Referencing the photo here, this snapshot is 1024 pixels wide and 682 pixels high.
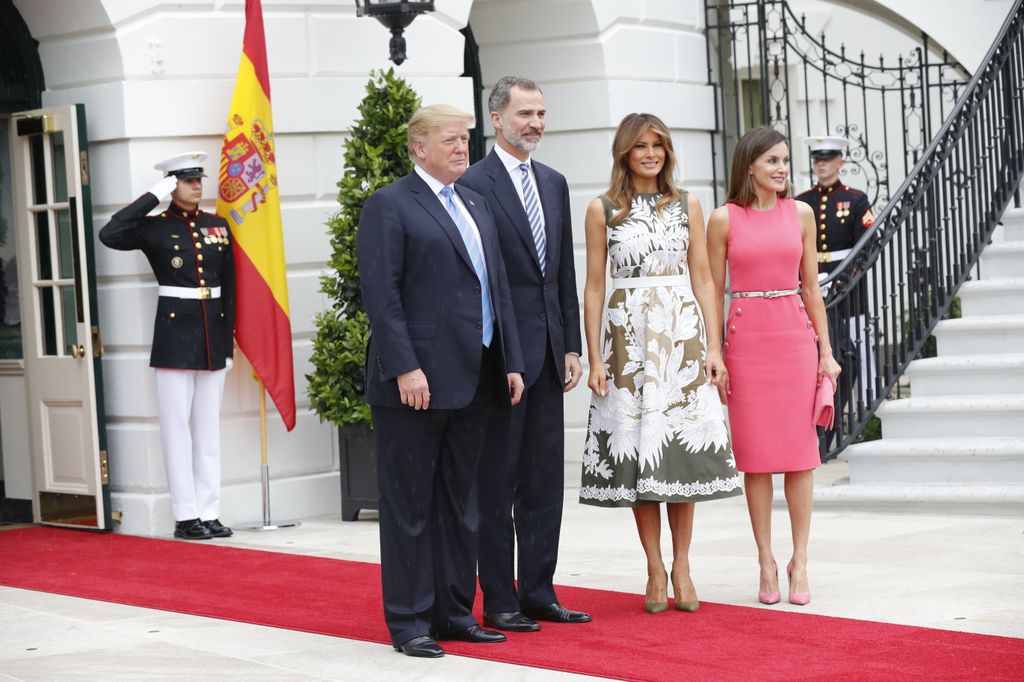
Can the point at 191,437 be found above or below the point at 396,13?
below

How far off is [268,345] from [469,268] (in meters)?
3.33

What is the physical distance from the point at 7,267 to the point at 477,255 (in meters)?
4.58

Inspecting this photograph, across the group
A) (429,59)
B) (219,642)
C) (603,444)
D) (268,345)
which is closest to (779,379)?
(603,444)

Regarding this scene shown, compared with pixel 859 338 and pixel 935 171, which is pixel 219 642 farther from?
pixel 935 171

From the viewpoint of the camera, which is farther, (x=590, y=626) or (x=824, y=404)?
(x=824, y=404)

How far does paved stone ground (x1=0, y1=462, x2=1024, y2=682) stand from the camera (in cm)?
530

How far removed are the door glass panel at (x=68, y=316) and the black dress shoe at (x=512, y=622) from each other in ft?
12.1

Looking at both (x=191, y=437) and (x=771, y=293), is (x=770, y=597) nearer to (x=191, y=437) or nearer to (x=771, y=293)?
(x=771, y=293)

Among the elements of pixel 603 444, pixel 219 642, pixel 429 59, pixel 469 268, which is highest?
pixel 429 59

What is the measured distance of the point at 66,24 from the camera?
28.6ft

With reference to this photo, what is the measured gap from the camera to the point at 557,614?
5828 mm

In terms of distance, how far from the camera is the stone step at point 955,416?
8.16 metres

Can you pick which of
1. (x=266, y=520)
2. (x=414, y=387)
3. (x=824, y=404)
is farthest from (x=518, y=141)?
(x=266, y=520)

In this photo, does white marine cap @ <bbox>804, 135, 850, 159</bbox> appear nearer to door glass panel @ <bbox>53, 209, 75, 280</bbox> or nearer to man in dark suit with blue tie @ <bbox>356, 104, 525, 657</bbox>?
door glass panel @ <bbox>53, 209, 75, 280</bbox>
